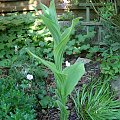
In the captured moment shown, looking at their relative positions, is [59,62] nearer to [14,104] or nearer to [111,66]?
[14,104]

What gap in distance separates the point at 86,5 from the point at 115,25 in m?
0.94

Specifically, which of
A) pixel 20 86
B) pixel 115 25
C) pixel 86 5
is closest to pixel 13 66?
pixel 20 86

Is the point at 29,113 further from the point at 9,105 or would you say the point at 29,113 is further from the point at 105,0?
the point at 105,0

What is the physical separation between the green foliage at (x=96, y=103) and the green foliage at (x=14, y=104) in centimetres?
47

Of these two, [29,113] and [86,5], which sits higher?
[86,5]

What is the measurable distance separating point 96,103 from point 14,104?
78 cm

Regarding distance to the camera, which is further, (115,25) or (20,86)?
(115,25)

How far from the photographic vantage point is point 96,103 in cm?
315

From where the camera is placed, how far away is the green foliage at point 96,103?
3.02 metres

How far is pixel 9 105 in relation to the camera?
2781 millimetres

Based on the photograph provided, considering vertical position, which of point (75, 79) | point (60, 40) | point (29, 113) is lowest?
point (29, 113)

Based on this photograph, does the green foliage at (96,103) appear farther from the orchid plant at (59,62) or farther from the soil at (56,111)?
the orchid plant at (59,62)

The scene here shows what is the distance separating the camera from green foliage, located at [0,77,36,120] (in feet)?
8.74

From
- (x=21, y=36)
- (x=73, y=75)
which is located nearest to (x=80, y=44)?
(x=21, y=36)
